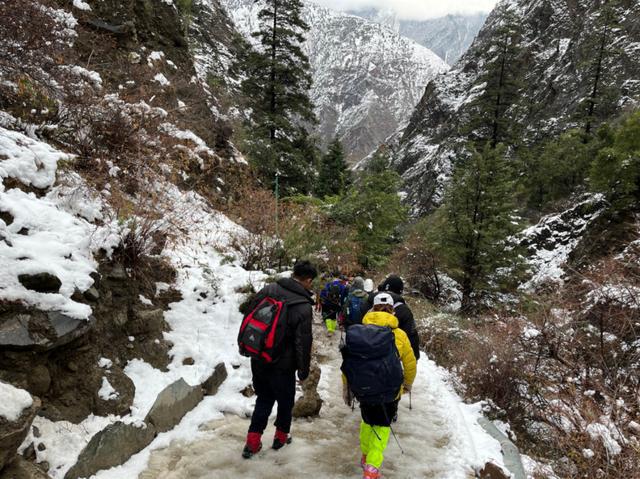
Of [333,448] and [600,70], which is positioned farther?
[600,70]

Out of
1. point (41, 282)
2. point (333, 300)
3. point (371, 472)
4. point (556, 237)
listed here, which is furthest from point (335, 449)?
point (556, 237)

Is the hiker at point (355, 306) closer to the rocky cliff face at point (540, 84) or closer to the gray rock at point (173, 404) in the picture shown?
the gray rock at point (173, 404)

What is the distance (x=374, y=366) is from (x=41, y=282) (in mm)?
3203

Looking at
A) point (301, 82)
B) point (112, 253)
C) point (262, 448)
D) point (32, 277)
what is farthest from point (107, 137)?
point (301, 82)

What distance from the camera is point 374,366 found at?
354cm

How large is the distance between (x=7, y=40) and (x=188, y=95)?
762cm

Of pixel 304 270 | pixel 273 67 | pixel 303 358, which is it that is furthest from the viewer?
pixel 273 67

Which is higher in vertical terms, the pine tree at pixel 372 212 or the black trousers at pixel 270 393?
the pine tree at pixel 372 212

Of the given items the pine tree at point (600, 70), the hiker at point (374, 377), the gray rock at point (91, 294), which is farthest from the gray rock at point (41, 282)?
the pine tree at point (600, 70)

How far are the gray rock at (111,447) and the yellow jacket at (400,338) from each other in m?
2.50

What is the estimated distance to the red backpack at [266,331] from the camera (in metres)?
3.57

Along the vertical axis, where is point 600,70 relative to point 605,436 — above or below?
above

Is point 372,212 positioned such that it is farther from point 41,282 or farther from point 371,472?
point 41,282

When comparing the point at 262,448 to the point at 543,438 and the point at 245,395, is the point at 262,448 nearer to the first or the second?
the point at 245,395
